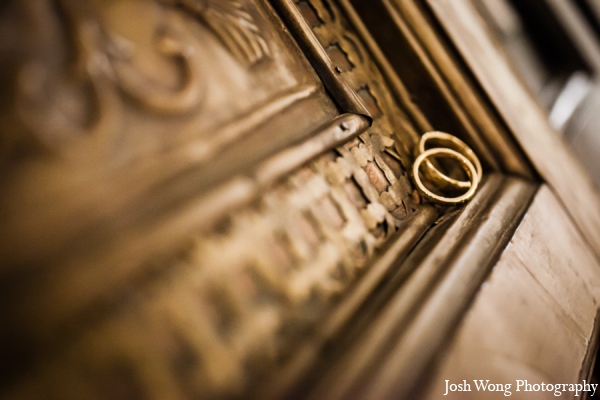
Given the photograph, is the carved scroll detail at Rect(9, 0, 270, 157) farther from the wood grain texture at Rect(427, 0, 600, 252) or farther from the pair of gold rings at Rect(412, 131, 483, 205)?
the wood grain texture at Rect(427, 0, 600, 252)

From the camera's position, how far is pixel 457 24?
885 millimetres

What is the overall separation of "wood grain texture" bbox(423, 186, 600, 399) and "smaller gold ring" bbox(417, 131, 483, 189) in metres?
0.14

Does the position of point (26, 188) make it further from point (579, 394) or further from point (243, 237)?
point (579, 394)

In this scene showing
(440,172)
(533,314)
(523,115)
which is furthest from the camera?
(523,115)

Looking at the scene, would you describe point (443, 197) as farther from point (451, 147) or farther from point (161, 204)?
point (161, 204)

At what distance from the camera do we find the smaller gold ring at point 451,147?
77 cm

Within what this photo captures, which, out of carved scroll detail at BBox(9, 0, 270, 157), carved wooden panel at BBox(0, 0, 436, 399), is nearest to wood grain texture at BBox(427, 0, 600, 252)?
carved wooden panel at BBox(0, 0, 436, 399)

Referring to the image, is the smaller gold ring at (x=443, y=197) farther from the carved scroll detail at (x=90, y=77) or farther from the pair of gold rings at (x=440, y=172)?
the carved scroll detail at (x=90, y=77)

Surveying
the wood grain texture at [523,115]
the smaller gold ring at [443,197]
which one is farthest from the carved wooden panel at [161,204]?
the wood grain texture at [523,115]

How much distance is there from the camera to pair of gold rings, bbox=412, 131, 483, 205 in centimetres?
76

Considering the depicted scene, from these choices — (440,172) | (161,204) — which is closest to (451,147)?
(440,172)

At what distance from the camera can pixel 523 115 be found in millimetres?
937

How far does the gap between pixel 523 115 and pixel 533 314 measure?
51cm

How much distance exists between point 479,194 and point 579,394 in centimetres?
42
